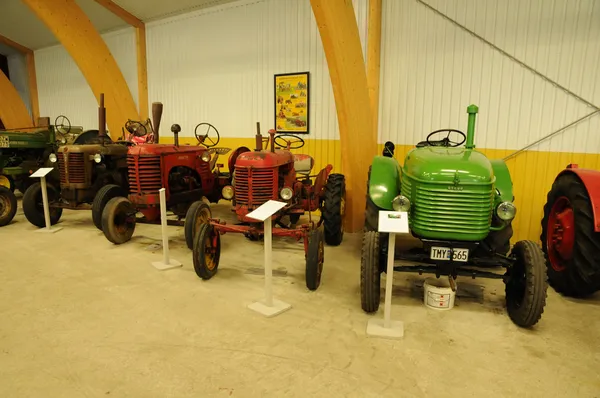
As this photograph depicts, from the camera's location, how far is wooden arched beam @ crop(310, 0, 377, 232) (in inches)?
174

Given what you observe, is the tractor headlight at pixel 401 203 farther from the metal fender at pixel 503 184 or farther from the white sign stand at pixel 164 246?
the white sign stand at pixel 164 246

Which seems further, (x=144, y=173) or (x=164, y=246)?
(x=144, y=173)

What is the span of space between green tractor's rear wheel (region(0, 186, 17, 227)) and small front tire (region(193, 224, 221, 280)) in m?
3.85

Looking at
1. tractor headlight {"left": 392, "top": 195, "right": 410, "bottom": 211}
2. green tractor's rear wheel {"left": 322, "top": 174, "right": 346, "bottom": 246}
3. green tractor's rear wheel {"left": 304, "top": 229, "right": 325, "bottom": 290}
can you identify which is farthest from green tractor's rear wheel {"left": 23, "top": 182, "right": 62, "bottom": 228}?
tractor headlight {"left": 392, "top": 195, "right": 410, "bottom": 211}

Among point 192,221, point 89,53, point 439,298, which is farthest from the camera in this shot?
point 89,53

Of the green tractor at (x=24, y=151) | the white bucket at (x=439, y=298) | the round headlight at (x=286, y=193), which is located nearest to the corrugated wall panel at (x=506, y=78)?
the white bucket at (x=439, y=298)

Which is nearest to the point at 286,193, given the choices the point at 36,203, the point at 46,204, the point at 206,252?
the point at 206,252

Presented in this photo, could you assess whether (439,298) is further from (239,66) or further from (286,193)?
(239,66)

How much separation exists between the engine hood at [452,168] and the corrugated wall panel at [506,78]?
2.02 metres

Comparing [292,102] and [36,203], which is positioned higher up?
[292,102]

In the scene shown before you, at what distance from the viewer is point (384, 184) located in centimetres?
332

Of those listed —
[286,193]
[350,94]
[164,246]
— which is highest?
[350,94]

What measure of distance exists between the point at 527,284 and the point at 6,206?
6.43 metres

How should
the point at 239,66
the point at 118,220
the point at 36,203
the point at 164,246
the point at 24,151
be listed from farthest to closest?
the point at 24,151
the point at 239,66
the point at 36,203
the point at 118,220
the point at 164,246
